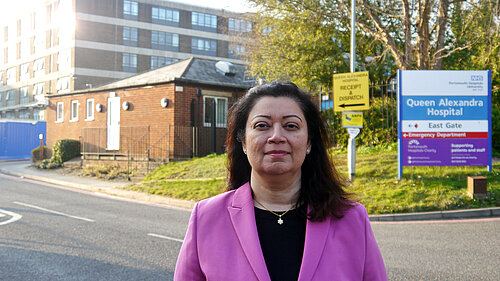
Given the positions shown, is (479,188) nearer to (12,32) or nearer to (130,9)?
(130,9)

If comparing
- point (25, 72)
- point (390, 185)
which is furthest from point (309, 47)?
point (25, 72)

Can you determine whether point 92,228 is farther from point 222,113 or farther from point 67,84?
point 67,84

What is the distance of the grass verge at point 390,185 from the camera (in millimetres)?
9789

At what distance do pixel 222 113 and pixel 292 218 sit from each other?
21.5 m

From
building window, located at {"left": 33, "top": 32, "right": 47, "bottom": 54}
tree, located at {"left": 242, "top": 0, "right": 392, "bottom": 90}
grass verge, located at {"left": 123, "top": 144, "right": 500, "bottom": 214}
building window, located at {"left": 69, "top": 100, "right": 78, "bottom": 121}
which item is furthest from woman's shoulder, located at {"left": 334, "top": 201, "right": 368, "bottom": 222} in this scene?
building window, located at {"left": 33, "top": 32, "right": 47, "bottom": 54}

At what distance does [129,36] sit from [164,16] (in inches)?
199

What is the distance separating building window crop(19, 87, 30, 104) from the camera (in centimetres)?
5219

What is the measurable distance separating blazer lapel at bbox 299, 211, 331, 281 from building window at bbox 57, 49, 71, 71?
46299 mm

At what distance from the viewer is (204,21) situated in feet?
171

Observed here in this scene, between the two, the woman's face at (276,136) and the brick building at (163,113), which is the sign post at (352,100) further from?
the woman's face at (276,136)

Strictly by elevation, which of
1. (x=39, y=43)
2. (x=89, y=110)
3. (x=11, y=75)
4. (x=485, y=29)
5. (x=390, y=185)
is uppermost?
(x=39, y=43)

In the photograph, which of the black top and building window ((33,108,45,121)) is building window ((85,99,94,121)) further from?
building window ((33,108,45,121))

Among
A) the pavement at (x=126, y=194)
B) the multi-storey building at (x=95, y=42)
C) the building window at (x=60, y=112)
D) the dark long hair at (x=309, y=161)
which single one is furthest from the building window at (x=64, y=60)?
the dark long hair at (x=309, y=161)

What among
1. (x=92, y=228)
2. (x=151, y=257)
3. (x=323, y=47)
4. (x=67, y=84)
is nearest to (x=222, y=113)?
(x=323, y=47)
